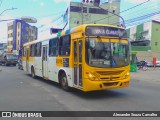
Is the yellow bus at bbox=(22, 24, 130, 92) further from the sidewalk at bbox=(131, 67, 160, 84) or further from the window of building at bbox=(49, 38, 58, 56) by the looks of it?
the sidewalk at bbox=(131, 67, 160, 84)

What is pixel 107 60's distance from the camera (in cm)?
1216

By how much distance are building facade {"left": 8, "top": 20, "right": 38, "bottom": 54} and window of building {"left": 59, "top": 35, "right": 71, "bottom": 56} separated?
3258 inches

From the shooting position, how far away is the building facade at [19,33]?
102000 millimetres

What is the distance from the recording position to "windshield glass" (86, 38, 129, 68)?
1197 cm

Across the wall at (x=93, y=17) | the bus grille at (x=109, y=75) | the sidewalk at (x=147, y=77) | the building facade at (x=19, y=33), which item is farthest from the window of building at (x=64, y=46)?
the building facade at (x=19, y=33)

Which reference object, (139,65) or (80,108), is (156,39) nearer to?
(139,65)

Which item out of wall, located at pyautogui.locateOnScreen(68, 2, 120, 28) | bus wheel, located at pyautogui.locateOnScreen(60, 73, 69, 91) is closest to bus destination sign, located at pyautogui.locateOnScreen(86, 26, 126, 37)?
bus wheel, located at pyautogui.locateOnScreen(60, 73, 69, 91)

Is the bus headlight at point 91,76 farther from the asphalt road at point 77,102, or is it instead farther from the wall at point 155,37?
the wall at point 155,37

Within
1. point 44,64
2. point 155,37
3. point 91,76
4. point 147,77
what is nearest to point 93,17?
point 155,37

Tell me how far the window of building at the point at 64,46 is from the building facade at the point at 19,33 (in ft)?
272

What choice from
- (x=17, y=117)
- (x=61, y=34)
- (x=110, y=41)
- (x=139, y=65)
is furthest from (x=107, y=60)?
(x=139, y=65)

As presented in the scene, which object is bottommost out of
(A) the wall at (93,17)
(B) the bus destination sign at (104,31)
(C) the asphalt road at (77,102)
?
(C) the asphalt road at (77,102)

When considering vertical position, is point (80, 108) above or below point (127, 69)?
below

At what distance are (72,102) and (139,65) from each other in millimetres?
33629
